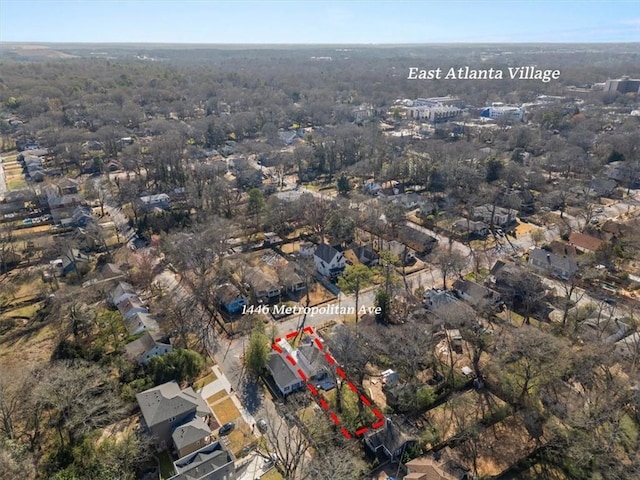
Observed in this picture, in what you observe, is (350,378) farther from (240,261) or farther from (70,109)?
(70,109)

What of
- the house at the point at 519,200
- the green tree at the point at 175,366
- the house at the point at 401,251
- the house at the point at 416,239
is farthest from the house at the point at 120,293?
the house at the point at 519,200

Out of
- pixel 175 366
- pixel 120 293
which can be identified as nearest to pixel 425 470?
pixel 175 366

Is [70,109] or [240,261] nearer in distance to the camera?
[240,261]

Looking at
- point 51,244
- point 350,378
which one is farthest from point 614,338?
point 51,244

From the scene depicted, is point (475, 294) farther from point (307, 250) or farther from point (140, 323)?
point (140, 323)

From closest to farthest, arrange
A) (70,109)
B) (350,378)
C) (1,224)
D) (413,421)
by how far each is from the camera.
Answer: (413,421) < (350,378) < (1,224) < (70,109)

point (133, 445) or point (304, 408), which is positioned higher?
point (133, 445)
